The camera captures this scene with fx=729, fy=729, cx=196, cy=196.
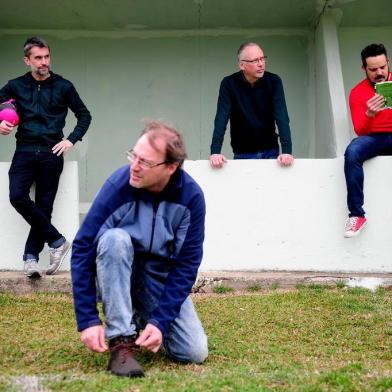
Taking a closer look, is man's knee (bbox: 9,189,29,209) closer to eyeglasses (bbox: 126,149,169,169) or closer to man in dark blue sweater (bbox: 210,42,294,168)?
man in dark blue sweater (bbox: 210,42,294,168)

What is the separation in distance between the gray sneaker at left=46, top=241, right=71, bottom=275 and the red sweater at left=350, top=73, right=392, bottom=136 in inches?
103

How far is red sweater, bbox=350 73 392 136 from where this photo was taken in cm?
598

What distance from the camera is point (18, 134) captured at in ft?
19.5

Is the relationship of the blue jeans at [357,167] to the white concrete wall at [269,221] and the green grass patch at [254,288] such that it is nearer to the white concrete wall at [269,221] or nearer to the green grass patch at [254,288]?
the white concrete wall at [269,221]

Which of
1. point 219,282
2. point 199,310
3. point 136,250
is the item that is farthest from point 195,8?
point 136,250

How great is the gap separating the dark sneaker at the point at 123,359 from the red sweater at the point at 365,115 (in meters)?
3.23

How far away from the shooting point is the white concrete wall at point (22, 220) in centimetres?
614

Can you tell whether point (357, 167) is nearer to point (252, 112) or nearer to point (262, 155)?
point (262, 155)

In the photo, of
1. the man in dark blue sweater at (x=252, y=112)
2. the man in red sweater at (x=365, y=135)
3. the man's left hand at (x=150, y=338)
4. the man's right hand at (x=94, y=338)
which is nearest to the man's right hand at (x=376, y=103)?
the man in red sweater at (x=365, y=135)

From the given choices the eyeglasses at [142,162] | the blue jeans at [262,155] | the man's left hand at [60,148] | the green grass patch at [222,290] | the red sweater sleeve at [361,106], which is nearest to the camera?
the eyeglasses at [142,162]

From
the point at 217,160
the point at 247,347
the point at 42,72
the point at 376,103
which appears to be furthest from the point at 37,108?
the point at 247,347

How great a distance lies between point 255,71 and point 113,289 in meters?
3.22

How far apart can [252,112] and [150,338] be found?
3314 millimetres

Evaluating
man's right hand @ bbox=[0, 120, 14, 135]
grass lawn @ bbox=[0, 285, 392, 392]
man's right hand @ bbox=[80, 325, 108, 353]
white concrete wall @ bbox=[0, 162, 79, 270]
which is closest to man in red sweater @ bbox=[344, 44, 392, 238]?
grass lawn @ bbox=[0, 285, 392, 392]
